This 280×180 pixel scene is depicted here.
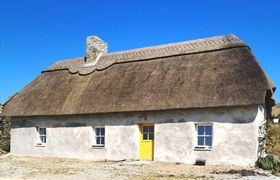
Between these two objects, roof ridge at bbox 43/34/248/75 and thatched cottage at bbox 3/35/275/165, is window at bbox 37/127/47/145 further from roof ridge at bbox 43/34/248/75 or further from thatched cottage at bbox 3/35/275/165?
roof ridge at bbox 43/34/248/75

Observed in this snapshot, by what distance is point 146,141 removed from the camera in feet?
46.4

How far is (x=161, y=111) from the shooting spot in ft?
44.6

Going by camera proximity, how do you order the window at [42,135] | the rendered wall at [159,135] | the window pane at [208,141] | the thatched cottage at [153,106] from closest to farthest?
the rendered wall at [159,135]
the thatched cottage at [153,106]
the window pane at [208,141]
the window at [42,135]

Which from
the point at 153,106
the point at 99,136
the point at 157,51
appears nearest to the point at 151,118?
the point at 153,106

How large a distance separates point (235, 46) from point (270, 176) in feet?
20.6

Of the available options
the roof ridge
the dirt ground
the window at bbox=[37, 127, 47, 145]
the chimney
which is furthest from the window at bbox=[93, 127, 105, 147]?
the chimney

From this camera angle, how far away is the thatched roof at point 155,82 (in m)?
12.4

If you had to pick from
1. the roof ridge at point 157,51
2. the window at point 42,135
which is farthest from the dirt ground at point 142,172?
the roof ridge at point 157,51

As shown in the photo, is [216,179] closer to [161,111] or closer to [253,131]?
[253,131]

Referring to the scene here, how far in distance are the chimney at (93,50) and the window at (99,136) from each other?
4.38 metres

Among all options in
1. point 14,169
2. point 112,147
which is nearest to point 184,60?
point 112,147

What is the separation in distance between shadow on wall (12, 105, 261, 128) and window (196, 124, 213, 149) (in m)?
0.39

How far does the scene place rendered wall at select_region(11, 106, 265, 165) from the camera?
12.0m

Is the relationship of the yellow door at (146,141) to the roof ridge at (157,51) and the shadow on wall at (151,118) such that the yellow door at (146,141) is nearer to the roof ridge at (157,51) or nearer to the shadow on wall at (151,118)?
the shadow on wall at (151,118)
